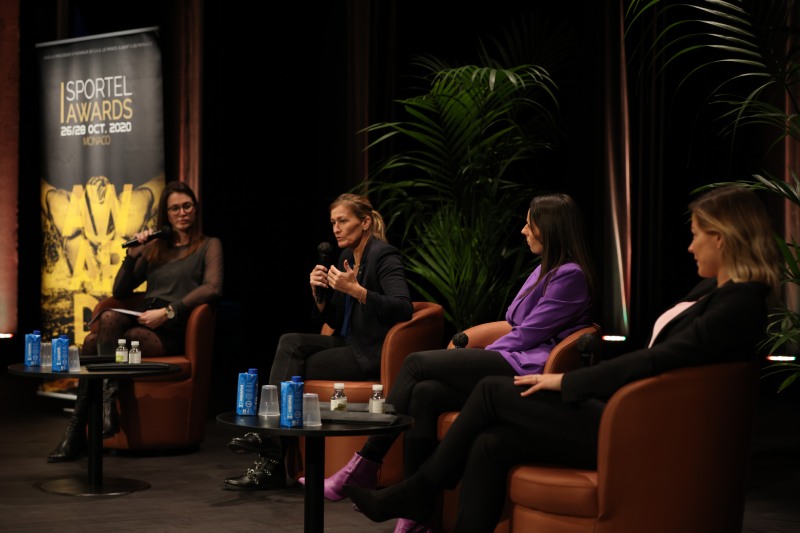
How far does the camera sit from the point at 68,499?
4113mm

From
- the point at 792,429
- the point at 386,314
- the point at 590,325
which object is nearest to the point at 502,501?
the point at 590,325

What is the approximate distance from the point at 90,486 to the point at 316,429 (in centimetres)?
177

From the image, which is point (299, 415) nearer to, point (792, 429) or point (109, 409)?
point (109, 409)

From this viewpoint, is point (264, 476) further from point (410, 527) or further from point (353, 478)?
point (410, 527)

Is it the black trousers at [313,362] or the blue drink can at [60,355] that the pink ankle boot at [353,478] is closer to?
the black trousers at [313,362]

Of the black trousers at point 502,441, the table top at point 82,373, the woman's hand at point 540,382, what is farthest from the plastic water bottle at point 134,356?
the woman's hand at point 540,382

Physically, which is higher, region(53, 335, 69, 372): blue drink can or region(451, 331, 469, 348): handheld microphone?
region(451, 331, 469, 348): handheld microphone

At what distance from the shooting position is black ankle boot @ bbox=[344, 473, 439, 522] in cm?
304

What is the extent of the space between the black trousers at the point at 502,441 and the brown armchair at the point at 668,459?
0.12 metres

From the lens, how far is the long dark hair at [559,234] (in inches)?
144

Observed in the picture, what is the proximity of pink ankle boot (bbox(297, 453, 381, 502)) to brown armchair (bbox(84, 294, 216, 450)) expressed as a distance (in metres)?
1.80

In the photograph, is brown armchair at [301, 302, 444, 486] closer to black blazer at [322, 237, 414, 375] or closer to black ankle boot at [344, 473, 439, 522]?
black blazer at [322, 237, 414, 375]

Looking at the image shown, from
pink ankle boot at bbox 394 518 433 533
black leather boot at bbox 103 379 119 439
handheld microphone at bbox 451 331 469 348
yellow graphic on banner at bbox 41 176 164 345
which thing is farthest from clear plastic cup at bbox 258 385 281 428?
yellow graphic on banner at bbox 41 176 164 345

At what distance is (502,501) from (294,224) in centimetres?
493
